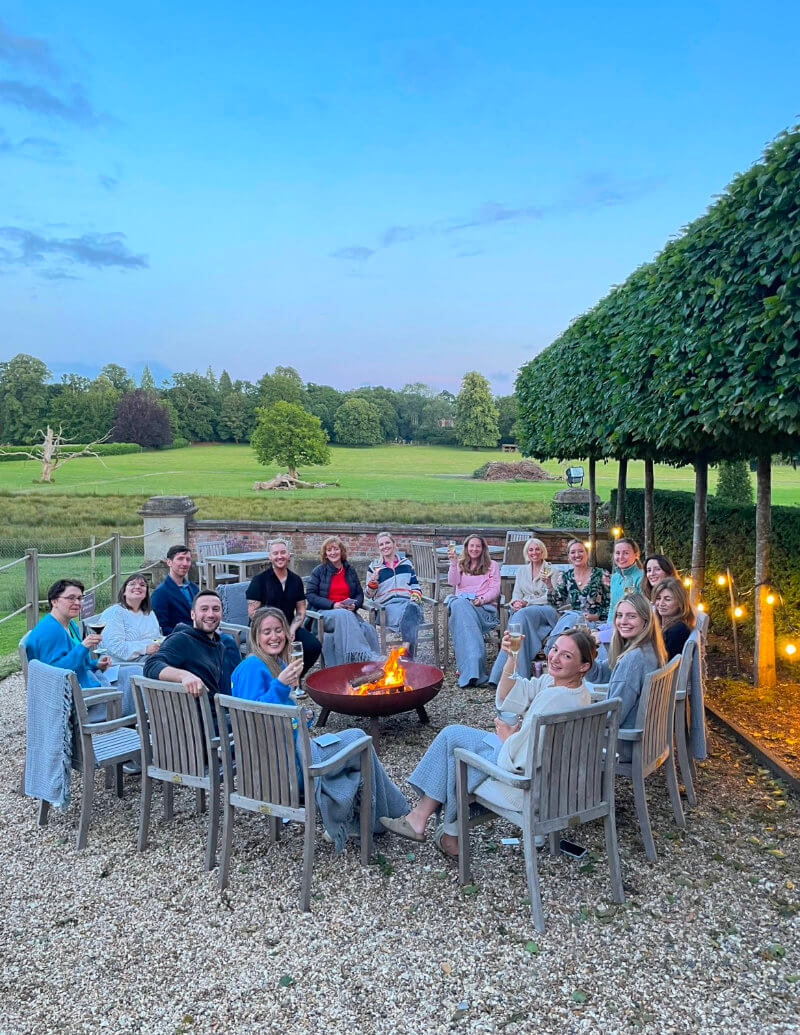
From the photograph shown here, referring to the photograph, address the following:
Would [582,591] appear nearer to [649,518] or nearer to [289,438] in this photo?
[649,518]

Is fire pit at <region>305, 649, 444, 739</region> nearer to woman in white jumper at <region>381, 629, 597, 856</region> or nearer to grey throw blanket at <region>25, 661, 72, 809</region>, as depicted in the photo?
woman in white jumper at <region>381, 629, 597, 856</region>

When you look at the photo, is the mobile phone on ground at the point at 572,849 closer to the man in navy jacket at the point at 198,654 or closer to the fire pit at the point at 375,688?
the fire pit at the point at 375,688

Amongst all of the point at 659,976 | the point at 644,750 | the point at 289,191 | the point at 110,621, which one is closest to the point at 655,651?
the point at 644,750

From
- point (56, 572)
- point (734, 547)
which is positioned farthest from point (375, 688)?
point (56, 572)

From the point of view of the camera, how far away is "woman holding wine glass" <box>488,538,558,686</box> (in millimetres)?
6168

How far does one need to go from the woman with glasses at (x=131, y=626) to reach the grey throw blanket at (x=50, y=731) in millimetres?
1142

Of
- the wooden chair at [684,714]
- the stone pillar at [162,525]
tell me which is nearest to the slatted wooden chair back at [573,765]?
the wooden chair at [684,714]

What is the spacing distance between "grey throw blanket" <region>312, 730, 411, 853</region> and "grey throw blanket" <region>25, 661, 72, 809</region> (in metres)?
1.47

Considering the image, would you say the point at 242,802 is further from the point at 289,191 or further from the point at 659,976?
the point at 289,191

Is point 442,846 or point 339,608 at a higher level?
point 339,608

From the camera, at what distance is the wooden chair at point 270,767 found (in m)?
3.00

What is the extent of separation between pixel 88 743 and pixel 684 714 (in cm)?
341

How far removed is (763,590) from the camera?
582cm

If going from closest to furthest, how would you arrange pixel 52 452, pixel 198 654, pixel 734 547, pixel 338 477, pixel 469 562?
pixel 198 654, pixel 469 562, pixel 734 547, pixel 338 477, pixel 52 452
